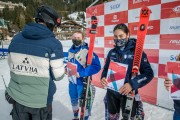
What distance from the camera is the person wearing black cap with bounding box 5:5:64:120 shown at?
1.69 m

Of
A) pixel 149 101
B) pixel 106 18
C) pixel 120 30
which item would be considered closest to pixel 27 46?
pixel 120 30

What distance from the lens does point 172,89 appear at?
1.86m

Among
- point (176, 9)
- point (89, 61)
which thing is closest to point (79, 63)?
point (89, 61)

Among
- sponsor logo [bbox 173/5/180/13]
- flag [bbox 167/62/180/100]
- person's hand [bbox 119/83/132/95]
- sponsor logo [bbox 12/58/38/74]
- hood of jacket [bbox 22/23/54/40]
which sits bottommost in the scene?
person's hand [bbox 119/83/132/95]

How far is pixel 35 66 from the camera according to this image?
1702mm

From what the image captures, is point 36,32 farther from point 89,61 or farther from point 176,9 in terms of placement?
point 176,9

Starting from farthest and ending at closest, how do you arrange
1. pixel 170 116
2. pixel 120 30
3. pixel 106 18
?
1. pixel 106 18
2. pixel 170 116
3. pixel 120 30

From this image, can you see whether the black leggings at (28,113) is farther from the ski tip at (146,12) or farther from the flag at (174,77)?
the ski tip at (146,12)

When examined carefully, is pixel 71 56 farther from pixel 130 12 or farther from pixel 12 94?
pixel 130 12

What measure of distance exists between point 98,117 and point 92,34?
1470 millimetres

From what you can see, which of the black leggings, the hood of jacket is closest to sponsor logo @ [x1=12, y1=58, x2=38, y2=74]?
the hood of jacket

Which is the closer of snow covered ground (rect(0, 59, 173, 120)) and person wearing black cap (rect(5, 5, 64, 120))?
person wearing black cap (rect(5, 5, 64, 120))

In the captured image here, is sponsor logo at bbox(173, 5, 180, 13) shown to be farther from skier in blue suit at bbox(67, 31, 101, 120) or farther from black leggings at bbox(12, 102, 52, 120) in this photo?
black leggings at bbox(12, 102, 52, 120)

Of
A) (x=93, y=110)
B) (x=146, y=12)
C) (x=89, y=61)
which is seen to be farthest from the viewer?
(x=93, y=110)
